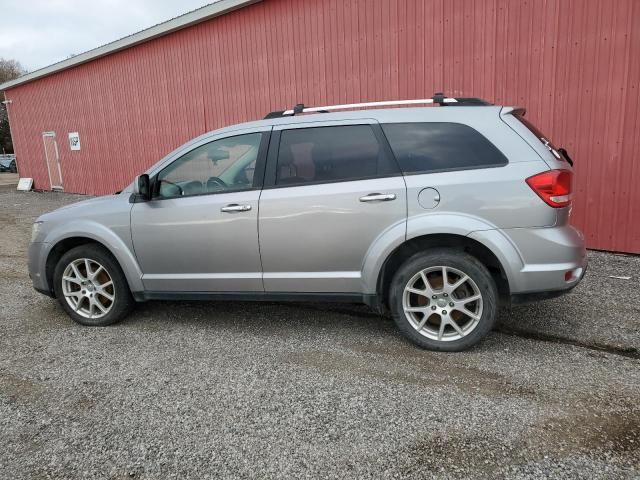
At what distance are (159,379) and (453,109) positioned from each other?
2808 millimetres

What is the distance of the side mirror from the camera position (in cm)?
397

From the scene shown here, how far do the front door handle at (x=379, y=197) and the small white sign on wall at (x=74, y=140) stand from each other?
14.8m

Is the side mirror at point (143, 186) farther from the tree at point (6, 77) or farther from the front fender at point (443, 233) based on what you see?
the tree at point (6, 77)

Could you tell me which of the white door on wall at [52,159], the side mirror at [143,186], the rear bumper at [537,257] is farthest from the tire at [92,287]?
the white door on wall at [52,159]

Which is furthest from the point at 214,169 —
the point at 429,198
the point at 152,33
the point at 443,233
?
the point at 152,33

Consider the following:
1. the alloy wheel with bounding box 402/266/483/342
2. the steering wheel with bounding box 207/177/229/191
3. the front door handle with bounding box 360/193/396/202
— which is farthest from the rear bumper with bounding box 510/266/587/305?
the steering wheel with bounding box 207/177/229/191

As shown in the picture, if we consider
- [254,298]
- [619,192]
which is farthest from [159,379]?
[619,192]

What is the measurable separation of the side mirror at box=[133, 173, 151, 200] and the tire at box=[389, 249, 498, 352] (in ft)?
6.96

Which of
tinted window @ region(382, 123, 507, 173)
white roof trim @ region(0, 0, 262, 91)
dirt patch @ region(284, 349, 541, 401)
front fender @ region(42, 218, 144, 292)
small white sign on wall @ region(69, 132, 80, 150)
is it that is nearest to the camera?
dirt patch @ region(284, 349, 541, 401)

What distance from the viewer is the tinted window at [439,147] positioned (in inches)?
134

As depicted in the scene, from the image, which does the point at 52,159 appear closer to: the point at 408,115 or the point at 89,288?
the point at 89,288

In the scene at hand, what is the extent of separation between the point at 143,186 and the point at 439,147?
236cm

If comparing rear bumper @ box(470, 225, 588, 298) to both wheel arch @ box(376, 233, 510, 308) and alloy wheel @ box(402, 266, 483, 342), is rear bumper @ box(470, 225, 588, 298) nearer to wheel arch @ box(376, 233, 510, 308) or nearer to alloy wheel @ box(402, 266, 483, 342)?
wheel arch @ box(376, 233, 510, 308)

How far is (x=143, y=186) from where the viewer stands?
3.98 m
